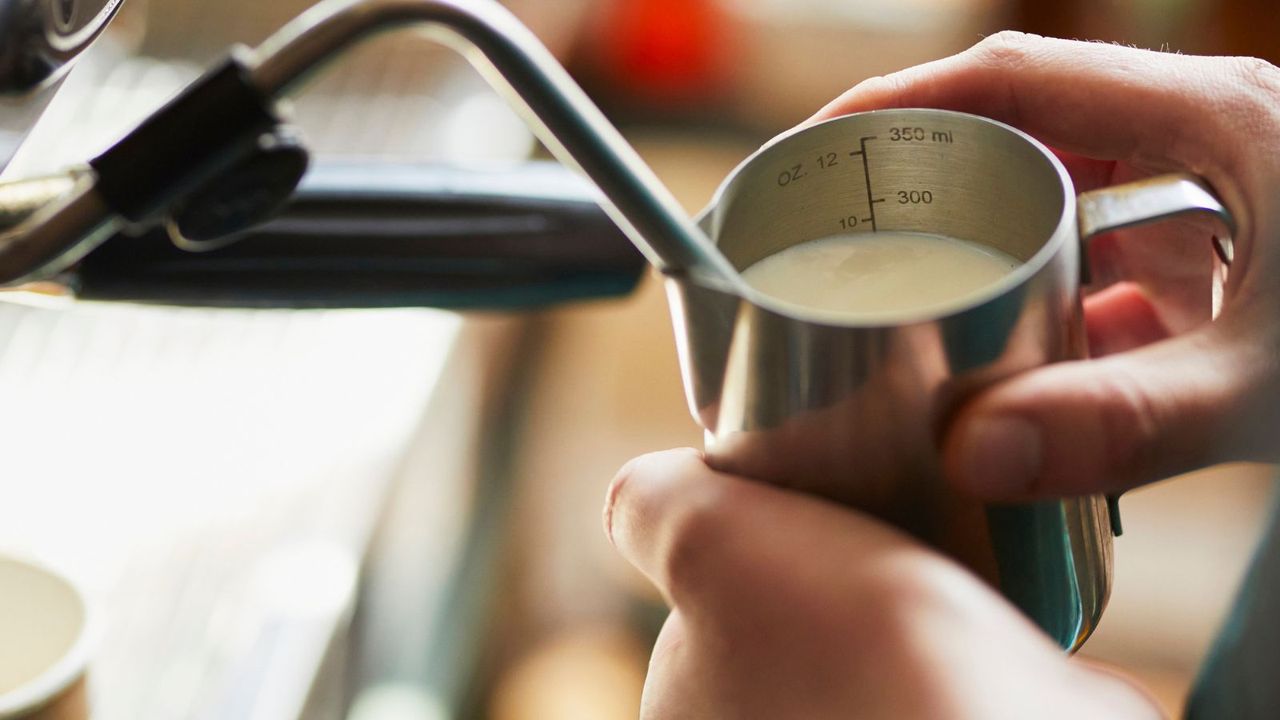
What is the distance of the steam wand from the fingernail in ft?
0.24

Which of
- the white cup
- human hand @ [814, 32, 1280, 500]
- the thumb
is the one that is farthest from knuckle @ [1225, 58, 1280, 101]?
the white cup

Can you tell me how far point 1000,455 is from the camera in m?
0.32

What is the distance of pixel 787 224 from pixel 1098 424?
122 millimetres

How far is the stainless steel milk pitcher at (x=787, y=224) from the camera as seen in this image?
0.92 ft

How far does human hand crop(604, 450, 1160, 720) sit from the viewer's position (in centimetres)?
32

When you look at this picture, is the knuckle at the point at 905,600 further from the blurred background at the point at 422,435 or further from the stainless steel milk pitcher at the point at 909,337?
the blurred background at the point at 422,435

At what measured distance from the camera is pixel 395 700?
0.81m

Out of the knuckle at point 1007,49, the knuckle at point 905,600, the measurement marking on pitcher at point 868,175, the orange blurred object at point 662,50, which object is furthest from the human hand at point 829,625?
the orange blurred object at point 662,50

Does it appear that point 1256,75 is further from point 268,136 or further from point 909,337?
point 268,136

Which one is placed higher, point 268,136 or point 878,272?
point 268,136

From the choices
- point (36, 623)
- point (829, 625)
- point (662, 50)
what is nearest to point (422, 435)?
point (36, 623)

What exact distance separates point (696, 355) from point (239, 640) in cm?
39

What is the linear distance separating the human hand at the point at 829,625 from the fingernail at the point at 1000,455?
0.03m

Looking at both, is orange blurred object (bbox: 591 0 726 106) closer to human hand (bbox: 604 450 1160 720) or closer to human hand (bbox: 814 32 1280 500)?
human hand (bbox: 814 32 1280 500)
